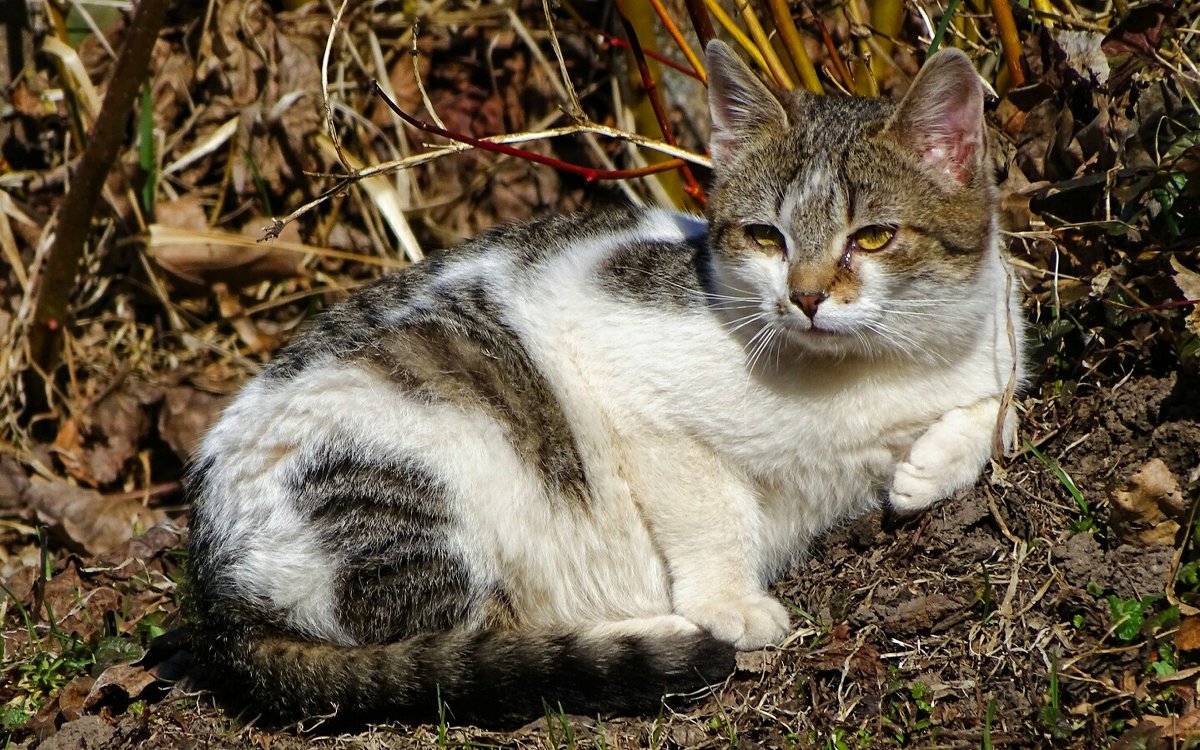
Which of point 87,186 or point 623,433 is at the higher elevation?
point 87,186

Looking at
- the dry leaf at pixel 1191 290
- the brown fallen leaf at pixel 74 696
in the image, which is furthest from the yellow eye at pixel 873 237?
the brown fallen leaf at pixel 74 696

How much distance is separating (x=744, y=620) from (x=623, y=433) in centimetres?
66

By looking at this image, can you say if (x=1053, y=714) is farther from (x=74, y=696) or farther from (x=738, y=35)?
(x=74, y=696)

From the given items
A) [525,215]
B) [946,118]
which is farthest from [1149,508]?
[525,215]

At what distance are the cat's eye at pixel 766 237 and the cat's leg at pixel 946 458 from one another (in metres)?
0.71

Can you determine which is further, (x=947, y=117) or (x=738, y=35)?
(x=738, y=35)

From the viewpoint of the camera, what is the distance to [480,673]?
2924 mm

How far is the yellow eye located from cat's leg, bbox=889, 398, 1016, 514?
610mm

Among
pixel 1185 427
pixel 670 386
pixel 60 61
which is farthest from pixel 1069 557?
pixel 60 61

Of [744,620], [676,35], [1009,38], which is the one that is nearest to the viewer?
[744,620]

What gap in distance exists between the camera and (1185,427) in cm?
321

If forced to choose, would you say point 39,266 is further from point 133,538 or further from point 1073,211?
point 1073,211

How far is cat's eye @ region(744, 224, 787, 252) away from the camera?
3152mm

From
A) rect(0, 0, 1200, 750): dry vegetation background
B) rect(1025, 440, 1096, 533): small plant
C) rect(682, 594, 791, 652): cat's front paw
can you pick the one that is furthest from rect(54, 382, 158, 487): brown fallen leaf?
rect(1025, 440, 1096, 533): small plant
